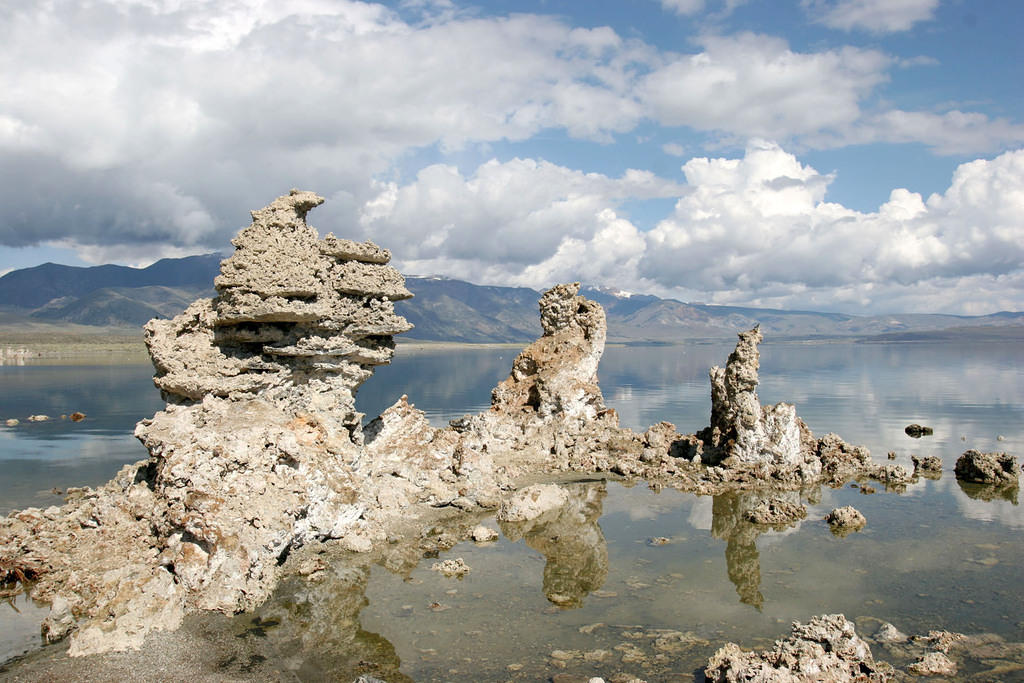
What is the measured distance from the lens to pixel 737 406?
25531 mm

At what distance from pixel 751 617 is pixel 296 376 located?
46.4 feet

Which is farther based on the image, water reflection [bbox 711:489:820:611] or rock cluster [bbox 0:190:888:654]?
water reflection [bbox 711:489:820:611]

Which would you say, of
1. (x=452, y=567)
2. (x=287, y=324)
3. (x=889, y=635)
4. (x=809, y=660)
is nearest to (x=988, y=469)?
(x=889, y=635)

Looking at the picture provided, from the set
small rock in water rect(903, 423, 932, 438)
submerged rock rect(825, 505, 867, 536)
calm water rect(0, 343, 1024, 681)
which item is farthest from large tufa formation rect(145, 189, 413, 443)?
small rock in water rect(903, 423, 932, 438)

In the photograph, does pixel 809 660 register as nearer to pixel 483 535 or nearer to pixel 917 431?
pixel 483 535

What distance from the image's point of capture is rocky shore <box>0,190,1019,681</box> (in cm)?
1317

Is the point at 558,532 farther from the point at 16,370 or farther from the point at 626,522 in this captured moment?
the point at 16,370

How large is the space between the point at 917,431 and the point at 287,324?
29083mm

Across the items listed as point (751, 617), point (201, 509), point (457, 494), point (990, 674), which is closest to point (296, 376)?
point (457, 494)

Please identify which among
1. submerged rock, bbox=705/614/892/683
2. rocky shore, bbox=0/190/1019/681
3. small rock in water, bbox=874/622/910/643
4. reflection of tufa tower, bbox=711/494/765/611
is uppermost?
rocky shore, bbox=0/190/1019/681

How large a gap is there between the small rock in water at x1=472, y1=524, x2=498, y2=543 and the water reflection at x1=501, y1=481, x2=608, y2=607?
0.46 m

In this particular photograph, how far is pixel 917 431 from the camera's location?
33.7 m

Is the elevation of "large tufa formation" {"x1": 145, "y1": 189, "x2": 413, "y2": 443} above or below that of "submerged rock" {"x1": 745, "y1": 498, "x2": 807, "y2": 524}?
above

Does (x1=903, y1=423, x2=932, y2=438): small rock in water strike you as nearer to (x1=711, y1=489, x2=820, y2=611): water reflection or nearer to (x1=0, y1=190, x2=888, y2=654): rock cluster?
(x1=0, y1=190, x2=888, y2=654): rock cluster
